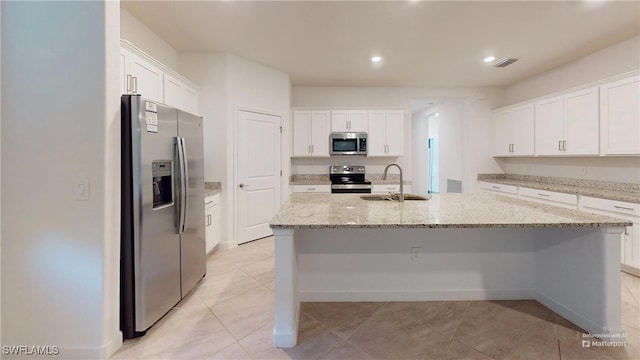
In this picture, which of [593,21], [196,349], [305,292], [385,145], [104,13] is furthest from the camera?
[385,145]

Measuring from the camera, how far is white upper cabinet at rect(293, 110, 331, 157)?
17.0ft

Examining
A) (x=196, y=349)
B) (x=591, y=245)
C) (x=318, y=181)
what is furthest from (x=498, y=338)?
(x=318, y=181)

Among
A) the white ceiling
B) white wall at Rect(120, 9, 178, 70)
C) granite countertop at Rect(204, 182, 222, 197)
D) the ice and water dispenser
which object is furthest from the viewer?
granite countertop at Rect(204, 182, 222, 197)

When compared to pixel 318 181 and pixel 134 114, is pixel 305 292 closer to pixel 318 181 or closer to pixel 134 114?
pixel 134 114

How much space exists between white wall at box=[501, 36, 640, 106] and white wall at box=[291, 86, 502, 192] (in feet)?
1.99

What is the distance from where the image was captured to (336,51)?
376 centimetres

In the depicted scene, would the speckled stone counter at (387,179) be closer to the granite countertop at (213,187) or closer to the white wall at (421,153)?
the granite countertop at (213,187)

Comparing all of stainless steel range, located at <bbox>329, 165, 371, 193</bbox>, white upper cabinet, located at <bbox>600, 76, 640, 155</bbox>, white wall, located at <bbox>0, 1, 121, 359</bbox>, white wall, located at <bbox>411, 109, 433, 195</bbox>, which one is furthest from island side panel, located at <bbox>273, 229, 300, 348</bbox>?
white wall, located at <bbox>411, 109, 433, 195</bbox>

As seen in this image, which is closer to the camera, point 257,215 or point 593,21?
point 593,21

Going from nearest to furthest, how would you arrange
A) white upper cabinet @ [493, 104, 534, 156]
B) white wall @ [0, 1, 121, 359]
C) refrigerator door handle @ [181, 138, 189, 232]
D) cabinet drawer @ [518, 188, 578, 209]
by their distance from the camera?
1. white wall @ [0, 1, 121, 359]
2. refrigerator door handle @ [181, 138, 189, 232]
3. cabinet drawer @ [518, 188, 578, 209]
4. white upper cabinet @ [493, 104, 534, 156]

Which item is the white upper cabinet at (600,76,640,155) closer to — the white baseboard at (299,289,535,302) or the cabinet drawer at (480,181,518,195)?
the cabinet drawer at (480,181,518,195)

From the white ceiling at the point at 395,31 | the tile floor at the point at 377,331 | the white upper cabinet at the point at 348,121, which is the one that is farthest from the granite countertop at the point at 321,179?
the tile floor at the point at 377,331

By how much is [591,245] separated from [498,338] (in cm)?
89

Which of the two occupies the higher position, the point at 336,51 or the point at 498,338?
the point at 336,51
